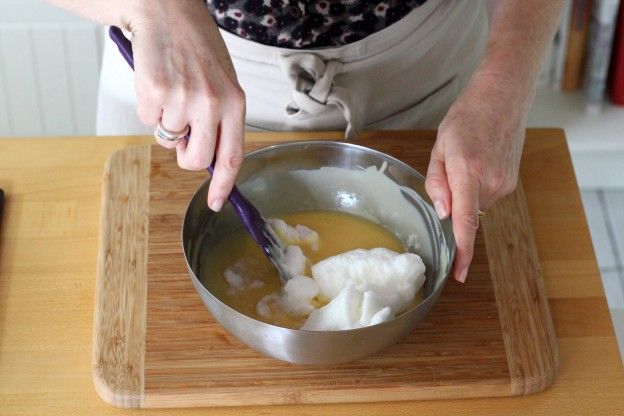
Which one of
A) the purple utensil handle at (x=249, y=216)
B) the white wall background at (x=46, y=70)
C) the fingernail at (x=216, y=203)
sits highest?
the fingernail at (x=216, y=203)

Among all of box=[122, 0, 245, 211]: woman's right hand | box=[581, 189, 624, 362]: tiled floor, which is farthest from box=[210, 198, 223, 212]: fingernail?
box=[581, 189, 624, 362]: tiled floor

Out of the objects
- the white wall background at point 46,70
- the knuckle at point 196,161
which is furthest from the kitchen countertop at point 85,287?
the white wall background at point 46,70

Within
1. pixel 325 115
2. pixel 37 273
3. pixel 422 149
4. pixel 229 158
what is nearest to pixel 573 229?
pixel 422 149

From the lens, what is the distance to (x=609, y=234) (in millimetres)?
2264

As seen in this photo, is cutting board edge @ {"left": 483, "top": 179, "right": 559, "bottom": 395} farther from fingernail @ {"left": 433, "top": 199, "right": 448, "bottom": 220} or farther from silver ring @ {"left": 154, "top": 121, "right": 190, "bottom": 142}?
silver ring @ {"left": 154, "top": 121, "right": 190, "bottom": 142}

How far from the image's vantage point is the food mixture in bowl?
95 centimetres

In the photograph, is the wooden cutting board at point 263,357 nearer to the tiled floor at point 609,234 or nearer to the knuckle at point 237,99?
the knuckle at point 237,99

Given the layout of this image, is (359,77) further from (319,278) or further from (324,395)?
(324,395)

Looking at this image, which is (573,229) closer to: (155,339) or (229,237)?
(229,237)

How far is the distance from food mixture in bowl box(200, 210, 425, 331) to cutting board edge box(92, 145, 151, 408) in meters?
0.08

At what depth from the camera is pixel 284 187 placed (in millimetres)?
1135

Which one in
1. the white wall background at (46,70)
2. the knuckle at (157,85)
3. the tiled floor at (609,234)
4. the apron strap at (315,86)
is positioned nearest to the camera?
the knuckle at (157,85)

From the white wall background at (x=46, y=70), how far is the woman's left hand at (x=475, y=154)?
108 centimetres

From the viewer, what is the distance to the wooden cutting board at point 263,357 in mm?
956
